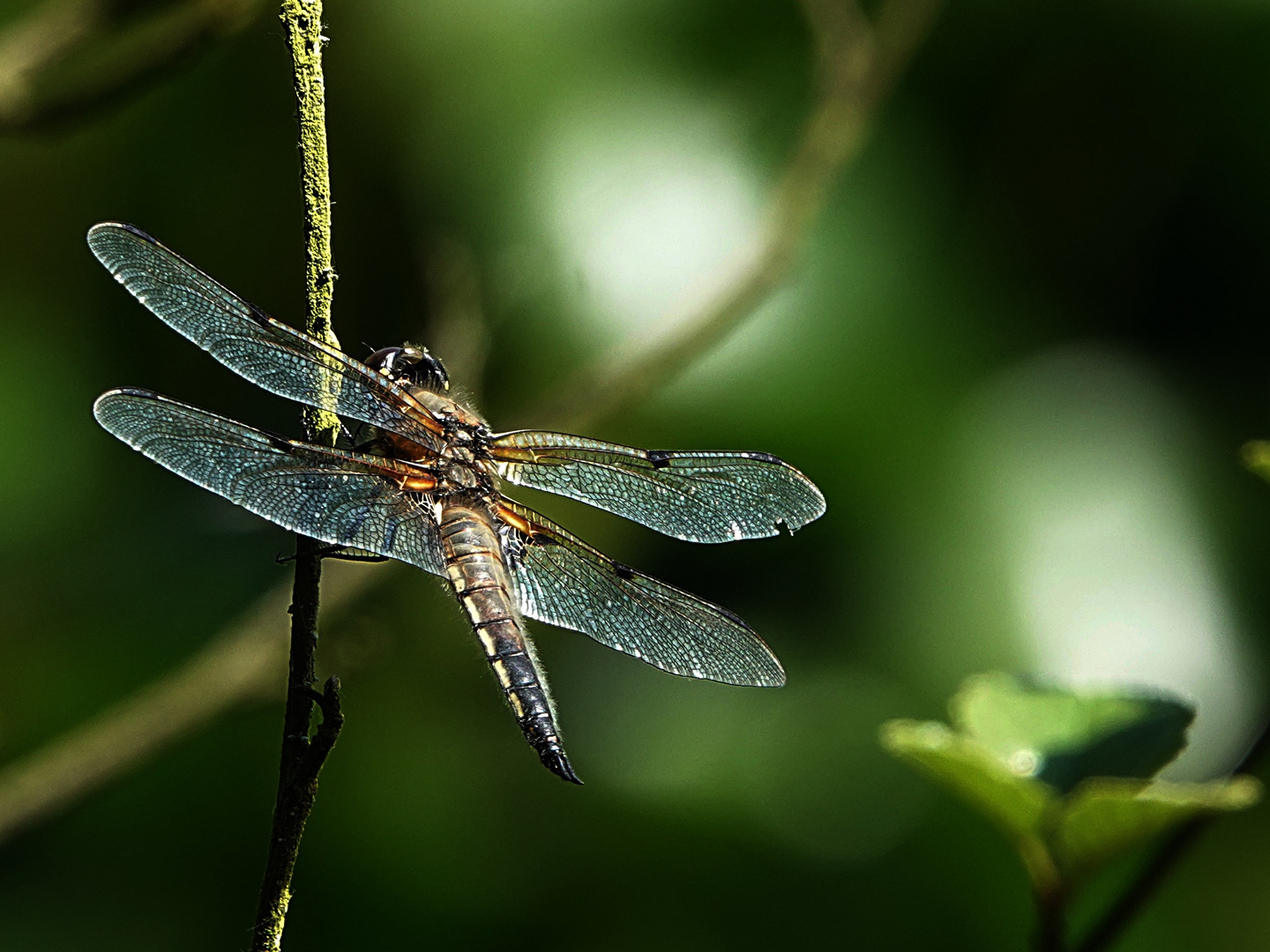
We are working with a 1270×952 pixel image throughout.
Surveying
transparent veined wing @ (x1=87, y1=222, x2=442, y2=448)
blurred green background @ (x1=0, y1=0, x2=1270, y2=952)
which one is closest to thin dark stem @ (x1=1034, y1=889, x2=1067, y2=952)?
transparent veined wing @ (x1=87, y1=222, x2=442, y2=448)

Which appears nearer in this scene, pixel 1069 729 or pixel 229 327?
pixel 1069 729

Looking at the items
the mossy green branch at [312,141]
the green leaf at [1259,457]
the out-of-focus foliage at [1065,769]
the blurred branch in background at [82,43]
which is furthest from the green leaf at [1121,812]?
the blurred branch in background at [82,43]

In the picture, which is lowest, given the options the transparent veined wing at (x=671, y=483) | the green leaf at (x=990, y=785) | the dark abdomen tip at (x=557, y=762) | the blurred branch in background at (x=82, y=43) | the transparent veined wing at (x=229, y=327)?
the green leaf at (x=990, y=785)

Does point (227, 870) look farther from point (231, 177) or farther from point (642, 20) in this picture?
point (642, 20)

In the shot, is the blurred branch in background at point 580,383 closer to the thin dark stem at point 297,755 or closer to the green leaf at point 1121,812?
the thin dark stem at point 297,755

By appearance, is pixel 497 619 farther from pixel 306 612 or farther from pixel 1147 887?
pixel 1147 887

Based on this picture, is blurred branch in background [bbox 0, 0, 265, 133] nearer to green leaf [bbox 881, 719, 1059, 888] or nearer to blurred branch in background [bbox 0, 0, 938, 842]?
blurred branch in background [bbox 0, 0, 938, 842]

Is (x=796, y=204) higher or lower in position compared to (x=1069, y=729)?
higher

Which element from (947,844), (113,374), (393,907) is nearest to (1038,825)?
(947,844)

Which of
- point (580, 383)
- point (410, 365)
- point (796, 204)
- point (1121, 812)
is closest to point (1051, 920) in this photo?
point (1121, 812)
